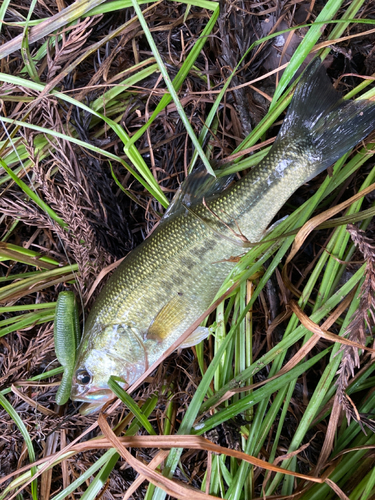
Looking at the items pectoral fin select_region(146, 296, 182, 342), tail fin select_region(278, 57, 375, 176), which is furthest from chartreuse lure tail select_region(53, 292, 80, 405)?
tail fin select_region(278, 57, 375, 176)

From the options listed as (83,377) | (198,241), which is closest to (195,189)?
(198,241)

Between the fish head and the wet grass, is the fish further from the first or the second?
the wet grass

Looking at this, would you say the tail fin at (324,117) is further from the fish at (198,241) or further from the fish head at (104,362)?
the fish head at (104,362)

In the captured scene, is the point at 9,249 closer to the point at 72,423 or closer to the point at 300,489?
the point at 72,423

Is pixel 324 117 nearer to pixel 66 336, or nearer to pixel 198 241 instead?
pixel 198 241

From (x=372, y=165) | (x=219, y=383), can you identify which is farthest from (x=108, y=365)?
(x=372, y=165)

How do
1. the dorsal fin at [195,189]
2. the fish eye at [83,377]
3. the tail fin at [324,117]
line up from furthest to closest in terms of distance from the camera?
1. the fish eye at [83,377]
2. the dorsal fin at [195,189]
3. the tail fin at [324,117]

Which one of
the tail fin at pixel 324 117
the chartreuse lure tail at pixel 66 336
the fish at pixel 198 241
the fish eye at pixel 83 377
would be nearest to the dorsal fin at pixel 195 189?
the fish at pixel 198 241
